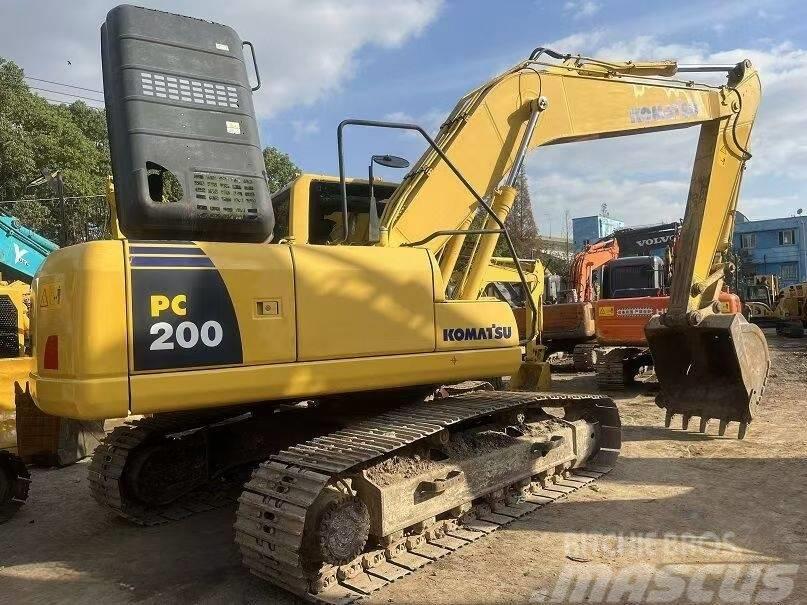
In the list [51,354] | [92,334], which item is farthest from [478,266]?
[51,354]

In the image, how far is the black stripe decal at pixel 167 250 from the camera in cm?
323

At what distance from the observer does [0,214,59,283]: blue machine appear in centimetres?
1341

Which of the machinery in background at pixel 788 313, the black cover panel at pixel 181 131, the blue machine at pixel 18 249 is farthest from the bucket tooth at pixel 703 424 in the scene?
the machinery in background at pixel 788 313

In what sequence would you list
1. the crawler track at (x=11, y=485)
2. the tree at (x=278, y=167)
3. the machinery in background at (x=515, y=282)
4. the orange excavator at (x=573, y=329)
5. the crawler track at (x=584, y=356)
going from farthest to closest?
the tree at (x=278, y=167) → the orange excavator at (x=573, y=329) → the crawler track at (x=584, y=356) → the machinery in background at (x=515, y=282) → the crawler track at (x=11, y=485)

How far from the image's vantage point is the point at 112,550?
446cm

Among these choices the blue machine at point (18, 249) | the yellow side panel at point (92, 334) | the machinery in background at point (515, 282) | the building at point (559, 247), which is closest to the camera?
the yellow side panel at point (92, 334)

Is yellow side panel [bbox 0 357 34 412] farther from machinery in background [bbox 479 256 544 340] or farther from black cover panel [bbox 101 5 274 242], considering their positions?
machinery in background [bbox 479 256 544 340]

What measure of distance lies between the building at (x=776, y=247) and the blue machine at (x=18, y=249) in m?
47.1

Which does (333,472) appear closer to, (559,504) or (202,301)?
(202,301)

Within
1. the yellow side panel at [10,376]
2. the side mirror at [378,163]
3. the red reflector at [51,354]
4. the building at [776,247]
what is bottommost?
the yellow side panel at [10,376]

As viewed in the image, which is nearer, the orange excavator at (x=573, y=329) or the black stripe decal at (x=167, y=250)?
the black stripe decal at (x=167, y=250)

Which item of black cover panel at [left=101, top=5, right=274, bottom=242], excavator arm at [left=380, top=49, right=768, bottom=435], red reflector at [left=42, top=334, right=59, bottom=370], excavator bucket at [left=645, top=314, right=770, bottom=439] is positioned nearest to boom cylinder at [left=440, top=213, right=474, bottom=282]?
excavator arm at [left=380, top=49, right=768, bottom=435]

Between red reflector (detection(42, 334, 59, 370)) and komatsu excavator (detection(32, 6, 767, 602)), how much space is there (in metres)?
0.02

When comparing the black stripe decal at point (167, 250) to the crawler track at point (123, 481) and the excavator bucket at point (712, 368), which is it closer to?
the crawler track at point (123, 481)
